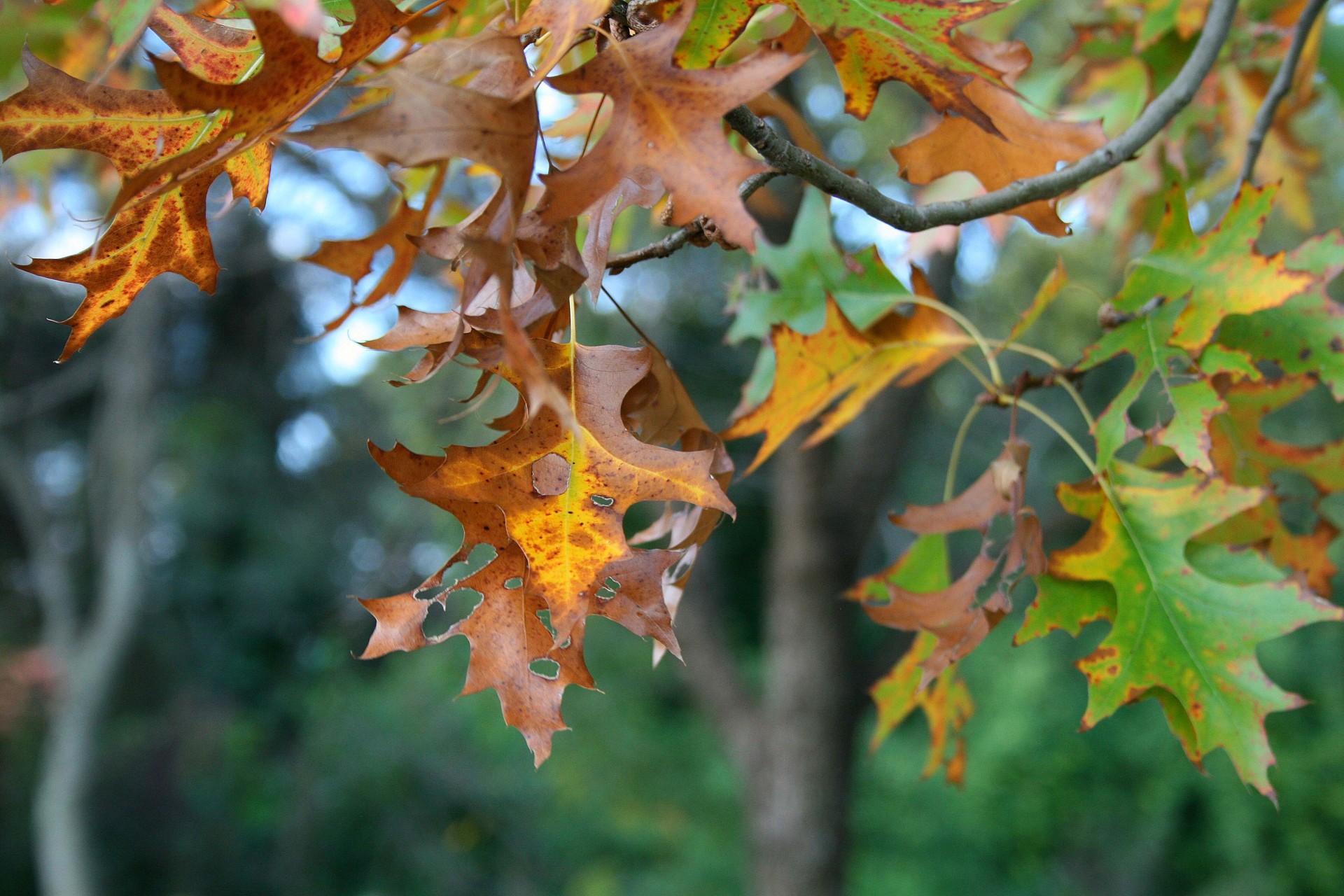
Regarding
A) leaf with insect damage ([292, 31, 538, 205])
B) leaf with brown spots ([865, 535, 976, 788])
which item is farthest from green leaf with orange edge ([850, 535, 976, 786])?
leaf with insect damage ([292, 31, 538, 205])

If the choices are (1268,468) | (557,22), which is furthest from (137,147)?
(1268,468)

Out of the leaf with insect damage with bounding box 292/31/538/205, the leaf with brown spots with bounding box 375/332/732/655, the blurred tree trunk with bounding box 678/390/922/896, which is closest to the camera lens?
the leaf with insect damage with bounding box 292/31/538/205

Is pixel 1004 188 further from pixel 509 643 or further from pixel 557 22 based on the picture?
pixel 509 643

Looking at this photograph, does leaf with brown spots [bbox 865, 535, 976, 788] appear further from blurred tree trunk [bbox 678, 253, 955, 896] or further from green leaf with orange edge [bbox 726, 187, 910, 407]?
blurred tree trunk [bbox 678, 253, 955, 896]

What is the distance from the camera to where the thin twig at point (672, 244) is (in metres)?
0.54

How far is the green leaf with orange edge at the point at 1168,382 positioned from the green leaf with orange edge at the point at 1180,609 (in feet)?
0.12

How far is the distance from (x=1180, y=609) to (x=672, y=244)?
468mm

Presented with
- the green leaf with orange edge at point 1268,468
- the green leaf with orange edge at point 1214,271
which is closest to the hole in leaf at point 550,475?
the green leaf with orange edge at point 1214,271

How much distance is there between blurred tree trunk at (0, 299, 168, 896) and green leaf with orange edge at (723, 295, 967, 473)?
3784 mm

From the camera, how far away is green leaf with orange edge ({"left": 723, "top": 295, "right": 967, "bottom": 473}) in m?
0.76

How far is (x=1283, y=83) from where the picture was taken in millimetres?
885

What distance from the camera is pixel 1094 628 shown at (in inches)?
202

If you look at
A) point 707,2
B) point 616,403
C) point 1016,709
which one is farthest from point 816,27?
point 1016,709

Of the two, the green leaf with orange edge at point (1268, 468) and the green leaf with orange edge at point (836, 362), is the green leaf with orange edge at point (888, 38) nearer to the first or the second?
the green leaf with orange edge at point (836, 362)
